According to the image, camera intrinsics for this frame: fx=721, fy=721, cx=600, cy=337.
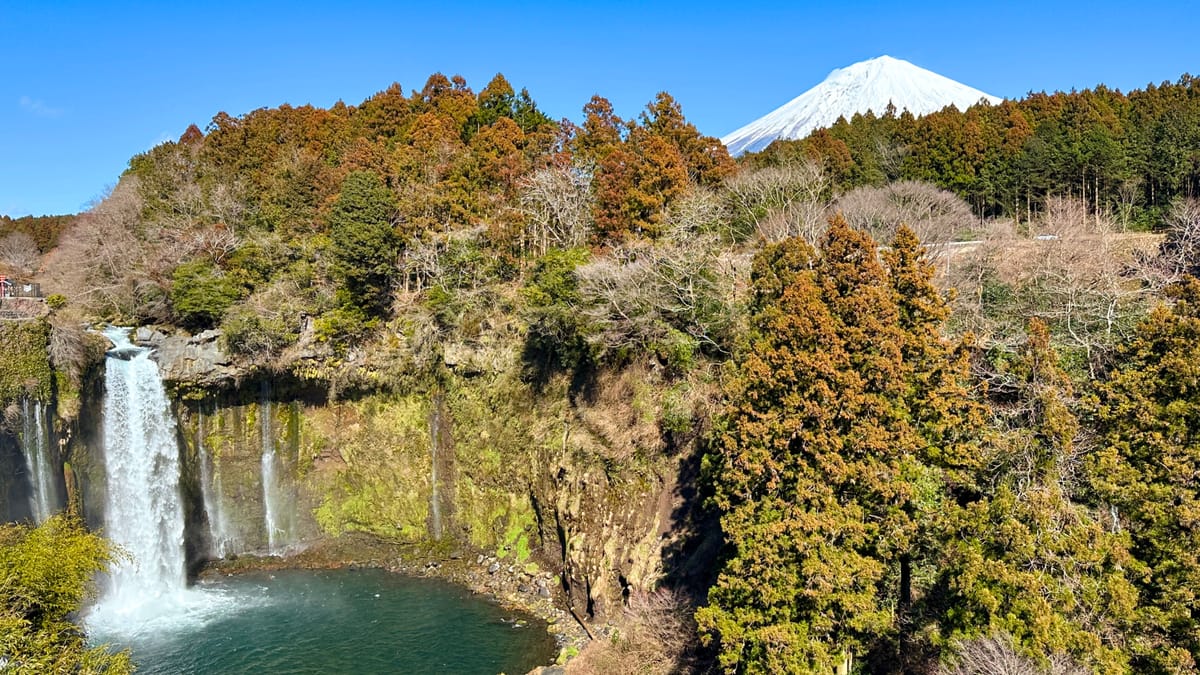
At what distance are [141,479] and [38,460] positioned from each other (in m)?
4.05

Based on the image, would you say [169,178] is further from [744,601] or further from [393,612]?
[744,601]

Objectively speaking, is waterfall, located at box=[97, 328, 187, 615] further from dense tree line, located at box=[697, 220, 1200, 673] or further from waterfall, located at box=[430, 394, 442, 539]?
dense tree line, located at box=[697, 220, 1200, 673]

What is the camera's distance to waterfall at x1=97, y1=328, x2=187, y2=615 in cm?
2703

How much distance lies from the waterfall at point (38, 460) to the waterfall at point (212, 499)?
19.0 ft

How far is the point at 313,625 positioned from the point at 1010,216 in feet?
122

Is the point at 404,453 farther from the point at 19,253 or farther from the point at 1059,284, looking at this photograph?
the point at 19,253

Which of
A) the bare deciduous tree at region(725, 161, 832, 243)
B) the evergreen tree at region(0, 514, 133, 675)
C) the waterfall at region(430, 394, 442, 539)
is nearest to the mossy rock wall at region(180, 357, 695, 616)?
the waterfall at region(430, 394, 442, 539)

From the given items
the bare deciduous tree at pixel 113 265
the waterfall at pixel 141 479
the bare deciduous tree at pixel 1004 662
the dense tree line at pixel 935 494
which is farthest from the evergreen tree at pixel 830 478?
the bare deciduous tree at pixel 113 265

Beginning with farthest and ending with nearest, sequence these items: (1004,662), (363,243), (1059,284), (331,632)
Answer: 1. (363,243)
2. (331,632)
3. (1059,284)
4. (1004,662)

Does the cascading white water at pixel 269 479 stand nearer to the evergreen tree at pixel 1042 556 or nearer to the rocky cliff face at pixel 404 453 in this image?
Result: the rocky cliff face at pixel 404 453

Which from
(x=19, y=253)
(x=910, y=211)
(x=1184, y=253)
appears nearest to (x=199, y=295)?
(x=910, y=211)

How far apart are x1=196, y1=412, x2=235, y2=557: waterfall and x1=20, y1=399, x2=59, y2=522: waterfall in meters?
5.80

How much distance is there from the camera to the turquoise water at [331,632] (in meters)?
21.5

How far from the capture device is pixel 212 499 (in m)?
30.2
